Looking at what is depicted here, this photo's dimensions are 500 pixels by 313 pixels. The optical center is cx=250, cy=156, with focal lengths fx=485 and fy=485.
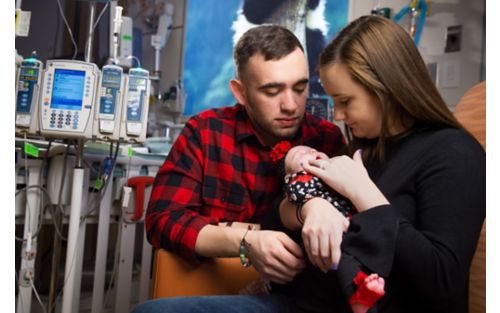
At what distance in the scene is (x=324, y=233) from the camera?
101 cm

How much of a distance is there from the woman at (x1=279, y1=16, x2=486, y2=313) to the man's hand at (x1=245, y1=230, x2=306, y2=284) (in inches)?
1.6

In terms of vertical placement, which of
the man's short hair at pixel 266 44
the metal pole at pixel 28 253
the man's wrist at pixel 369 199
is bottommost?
the metal pole at pixel 28 253

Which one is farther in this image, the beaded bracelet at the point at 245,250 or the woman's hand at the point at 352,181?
the beaded bracelet at the point at 245,250

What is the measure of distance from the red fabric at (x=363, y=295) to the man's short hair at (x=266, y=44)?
898mm

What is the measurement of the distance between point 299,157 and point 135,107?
0.99 meters

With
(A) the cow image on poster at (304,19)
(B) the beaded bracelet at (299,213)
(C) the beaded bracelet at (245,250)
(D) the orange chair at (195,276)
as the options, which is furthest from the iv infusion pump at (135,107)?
(A) the cow image on poster at (304,19)

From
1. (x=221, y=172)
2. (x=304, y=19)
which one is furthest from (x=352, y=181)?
(x=304, y=19)

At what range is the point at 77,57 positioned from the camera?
2.52 m

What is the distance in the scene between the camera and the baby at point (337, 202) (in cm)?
93

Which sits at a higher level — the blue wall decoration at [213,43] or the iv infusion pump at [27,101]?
the blue wall decoration at [213,43]

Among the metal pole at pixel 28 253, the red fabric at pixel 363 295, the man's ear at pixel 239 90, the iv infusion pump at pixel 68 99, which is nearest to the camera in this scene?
the red fabric at pixel 363 295

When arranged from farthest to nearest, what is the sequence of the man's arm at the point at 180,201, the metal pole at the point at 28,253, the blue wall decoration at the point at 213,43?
1. the blue wall decoration at the point at 213,43
2. the metal pole at the point at 28,253
3. the man's arm at the point at 180,201

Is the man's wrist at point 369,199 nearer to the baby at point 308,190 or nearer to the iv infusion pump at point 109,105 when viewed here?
the baby at point 308,190
